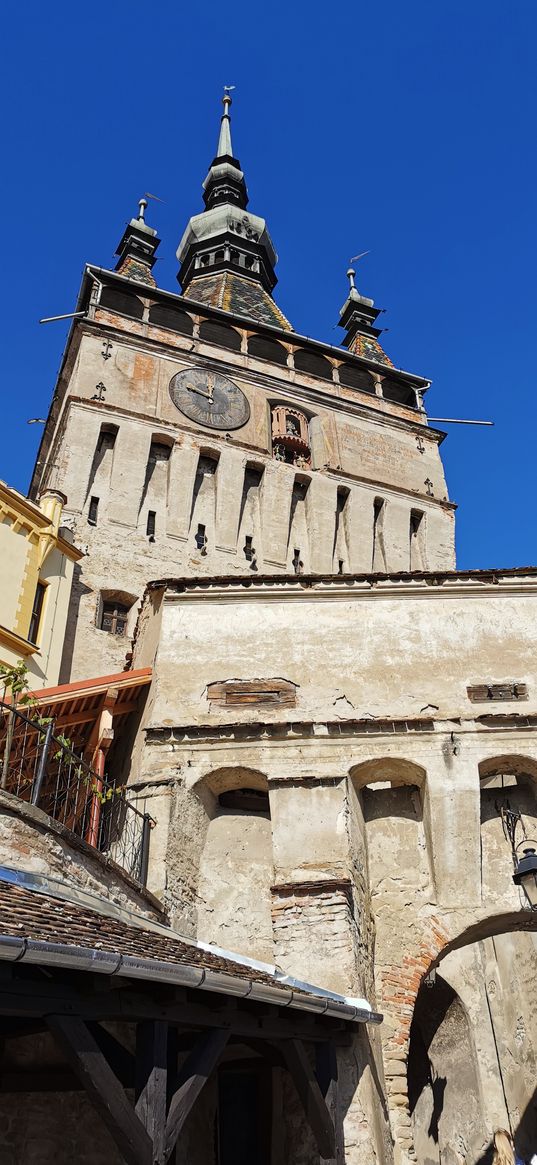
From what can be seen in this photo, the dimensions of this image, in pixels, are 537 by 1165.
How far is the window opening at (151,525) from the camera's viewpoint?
24781 millimetres

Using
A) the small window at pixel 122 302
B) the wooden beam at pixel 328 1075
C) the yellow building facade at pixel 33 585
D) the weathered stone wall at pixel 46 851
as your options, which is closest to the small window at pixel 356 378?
the small window at pixel 122 302

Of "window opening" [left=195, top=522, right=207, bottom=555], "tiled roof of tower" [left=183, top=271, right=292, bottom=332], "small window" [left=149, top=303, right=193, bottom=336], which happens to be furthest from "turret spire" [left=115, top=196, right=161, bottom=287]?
"window opening" [left=195, top=522, right=207, bottom=555]

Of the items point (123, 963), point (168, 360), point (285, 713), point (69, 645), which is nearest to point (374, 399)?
point (168, 360)

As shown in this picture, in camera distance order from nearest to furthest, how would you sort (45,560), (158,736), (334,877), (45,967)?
1. (45,967)
2. (334,877)
3. (158,736)
4. (45,560)

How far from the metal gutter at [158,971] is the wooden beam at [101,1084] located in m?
0.44

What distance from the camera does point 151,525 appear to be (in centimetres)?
2514

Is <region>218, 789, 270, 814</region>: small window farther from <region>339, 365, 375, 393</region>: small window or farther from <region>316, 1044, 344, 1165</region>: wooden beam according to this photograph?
<region>339, 365, 375, 393</region>: small window

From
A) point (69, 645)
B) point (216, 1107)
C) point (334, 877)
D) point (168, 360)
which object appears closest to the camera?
point (216, 1107)

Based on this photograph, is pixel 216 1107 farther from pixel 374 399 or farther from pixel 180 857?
pixel 374 399

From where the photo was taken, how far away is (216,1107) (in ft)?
35.9

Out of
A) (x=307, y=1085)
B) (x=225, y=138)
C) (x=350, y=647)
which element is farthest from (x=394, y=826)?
(x=225, y=138)

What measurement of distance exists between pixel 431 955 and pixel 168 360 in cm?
2066

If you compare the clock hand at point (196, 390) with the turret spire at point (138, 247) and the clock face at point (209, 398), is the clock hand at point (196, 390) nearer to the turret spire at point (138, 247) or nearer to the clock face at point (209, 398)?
the clock face at point (209, 398)

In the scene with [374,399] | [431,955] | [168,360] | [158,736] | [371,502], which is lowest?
[431,955]
